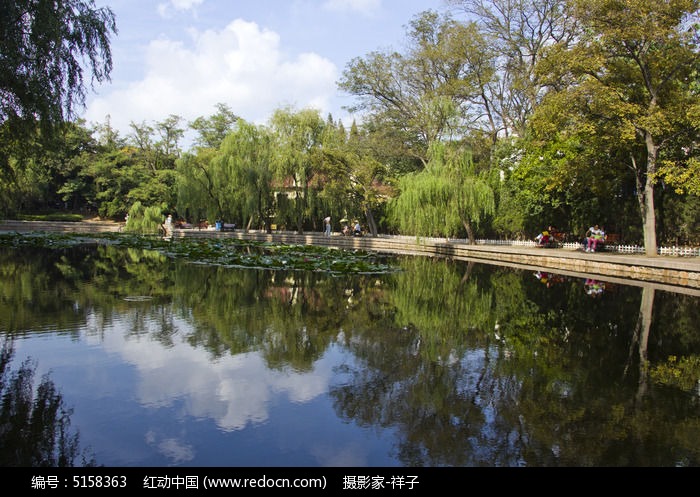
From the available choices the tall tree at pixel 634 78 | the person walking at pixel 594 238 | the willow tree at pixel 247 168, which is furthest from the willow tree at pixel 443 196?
the willow tree at pixel 247 168

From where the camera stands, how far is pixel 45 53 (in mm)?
11133

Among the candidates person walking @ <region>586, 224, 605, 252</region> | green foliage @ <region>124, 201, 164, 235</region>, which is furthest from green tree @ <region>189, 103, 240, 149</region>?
person walking @ <region>586, 224, 605, 252</region>

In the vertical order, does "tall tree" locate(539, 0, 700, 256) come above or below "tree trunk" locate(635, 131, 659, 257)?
above

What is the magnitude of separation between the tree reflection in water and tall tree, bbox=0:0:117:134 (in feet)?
25.4

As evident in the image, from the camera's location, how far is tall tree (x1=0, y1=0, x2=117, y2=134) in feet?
34.3

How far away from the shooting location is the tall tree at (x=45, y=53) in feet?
34.3

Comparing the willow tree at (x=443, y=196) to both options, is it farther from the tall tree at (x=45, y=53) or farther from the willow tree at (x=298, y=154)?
the tall tree at (x=45, y=53)

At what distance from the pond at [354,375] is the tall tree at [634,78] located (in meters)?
7.24

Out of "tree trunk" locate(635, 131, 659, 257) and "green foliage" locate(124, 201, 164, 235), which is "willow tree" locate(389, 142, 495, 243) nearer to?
"tree trunk" locate(635, 131, 659, 257)

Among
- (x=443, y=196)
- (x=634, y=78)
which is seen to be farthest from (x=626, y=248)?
(x=443, y=196)

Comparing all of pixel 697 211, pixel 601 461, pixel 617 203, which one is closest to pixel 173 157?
pixel 617 203

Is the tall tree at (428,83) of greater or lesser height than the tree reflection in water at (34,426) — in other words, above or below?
above

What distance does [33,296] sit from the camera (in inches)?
385

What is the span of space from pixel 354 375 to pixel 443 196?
1929cm
